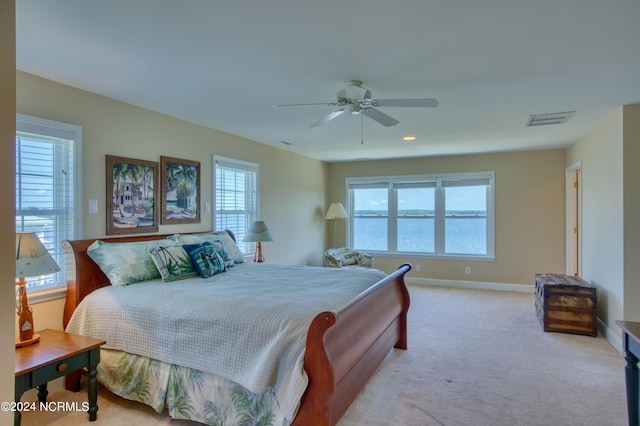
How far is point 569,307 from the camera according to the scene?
12.9ft

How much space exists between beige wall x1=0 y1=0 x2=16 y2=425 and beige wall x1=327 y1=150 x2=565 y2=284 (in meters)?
6.25

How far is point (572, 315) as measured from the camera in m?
3.93

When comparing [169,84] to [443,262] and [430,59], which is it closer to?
[430,59]

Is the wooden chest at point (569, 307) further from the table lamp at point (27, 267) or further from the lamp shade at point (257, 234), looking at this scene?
the table lamp at point (27, 267)

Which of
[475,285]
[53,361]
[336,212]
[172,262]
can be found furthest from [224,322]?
[475,285]

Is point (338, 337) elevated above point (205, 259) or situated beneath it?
situated beneath

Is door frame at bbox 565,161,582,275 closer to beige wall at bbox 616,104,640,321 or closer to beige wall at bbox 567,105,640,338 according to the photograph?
beige wall at bbox 567,105,640,338

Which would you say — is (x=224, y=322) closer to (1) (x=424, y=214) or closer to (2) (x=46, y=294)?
(2) (x=46, y=294)

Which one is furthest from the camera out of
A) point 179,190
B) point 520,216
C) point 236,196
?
point 520,216

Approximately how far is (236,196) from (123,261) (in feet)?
6.80

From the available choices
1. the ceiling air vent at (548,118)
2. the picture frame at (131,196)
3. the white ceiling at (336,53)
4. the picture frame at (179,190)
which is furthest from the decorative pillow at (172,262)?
the ceiling air vent at (548,118)

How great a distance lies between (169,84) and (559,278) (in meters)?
4.83

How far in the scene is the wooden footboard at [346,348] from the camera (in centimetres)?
189

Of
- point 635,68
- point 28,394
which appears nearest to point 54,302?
point 28,394
